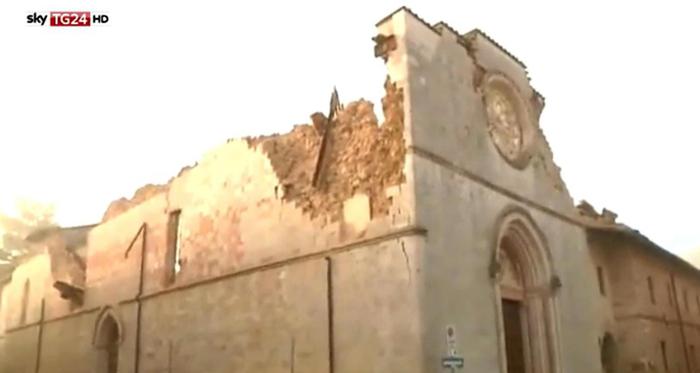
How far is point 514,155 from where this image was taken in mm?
15570

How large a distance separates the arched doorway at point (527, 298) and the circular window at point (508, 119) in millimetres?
1642

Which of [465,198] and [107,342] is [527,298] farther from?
[107,342]

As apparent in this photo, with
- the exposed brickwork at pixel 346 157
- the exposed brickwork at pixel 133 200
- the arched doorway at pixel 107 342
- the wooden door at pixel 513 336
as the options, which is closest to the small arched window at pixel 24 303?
the exposed brickwork at pixel 133 200

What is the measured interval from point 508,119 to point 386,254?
6.48m

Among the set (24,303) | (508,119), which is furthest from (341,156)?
(24,303)

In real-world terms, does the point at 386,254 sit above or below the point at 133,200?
below

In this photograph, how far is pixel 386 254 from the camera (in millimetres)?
11438

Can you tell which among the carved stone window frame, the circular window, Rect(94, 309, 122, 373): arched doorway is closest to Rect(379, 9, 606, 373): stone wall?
the carved stone window frame

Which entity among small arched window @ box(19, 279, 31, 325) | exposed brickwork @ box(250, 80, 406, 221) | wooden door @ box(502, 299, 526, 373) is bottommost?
wooden door @ box(502, 299, 526, 373)

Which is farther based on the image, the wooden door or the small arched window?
the small arched window

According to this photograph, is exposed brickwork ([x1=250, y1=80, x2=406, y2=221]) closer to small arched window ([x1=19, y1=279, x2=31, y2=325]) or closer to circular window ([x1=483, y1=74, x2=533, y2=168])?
circular window ([x1=483, y1=74, x2=533, y2=168])

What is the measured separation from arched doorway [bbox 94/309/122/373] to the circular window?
38.8 ft

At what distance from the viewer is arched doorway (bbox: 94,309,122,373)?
18781 mm

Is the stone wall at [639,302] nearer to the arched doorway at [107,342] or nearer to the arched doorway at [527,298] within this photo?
the arched doorway at [527,298]
